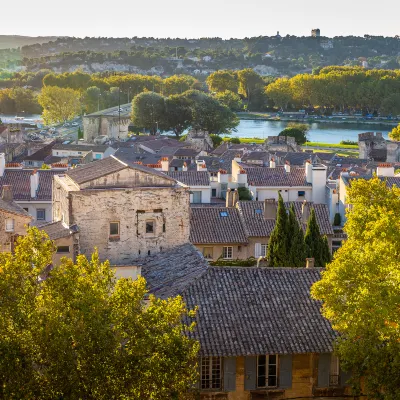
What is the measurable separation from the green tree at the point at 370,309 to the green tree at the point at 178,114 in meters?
82.2

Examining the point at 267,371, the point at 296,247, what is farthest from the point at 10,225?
the point at 267,371

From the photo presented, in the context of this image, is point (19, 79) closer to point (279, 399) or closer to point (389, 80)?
point (389, 80)

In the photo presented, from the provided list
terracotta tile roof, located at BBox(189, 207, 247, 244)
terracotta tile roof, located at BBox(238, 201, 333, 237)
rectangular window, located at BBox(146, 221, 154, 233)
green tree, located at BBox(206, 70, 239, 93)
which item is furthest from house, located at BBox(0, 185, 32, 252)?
green tree, located at BBox(206, 70, 239, 93)

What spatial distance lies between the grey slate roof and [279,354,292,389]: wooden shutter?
1.51 feet

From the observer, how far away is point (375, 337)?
571 inches

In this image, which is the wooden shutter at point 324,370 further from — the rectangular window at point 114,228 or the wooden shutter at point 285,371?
the rectangular window at point 114,228

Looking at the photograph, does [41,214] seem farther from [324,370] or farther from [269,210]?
[324,370]

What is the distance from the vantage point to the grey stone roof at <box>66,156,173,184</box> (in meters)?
24.4

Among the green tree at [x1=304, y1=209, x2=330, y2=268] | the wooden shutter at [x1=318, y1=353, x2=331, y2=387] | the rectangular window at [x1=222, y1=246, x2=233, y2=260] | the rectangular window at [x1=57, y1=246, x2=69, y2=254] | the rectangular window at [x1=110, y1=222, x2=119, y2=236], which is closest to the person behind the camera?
the wooden shutter at [x1=318, y1=353, x2=331, y2=387]

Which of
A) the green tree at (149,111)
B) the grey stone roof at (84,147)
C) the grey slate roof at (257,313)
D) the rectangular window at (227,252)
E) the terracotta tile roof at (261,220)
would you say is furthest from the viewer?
the green tree at (149,111)

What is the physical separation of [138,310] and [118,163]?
42.1 ft

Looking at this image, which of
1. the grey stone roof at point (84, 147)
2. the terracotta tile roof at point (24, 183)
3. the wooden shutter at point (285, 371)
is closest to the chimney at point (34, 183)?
the terracotta tile roof at point (24, 183)

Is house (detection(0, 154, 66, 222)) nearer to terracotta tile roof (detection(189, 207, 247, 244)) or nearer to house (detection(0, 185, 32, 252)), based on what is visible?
terracotta tile roof (detection(189, 207, 247, 244))

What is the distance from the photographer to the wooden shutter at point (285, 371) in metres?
16.9
